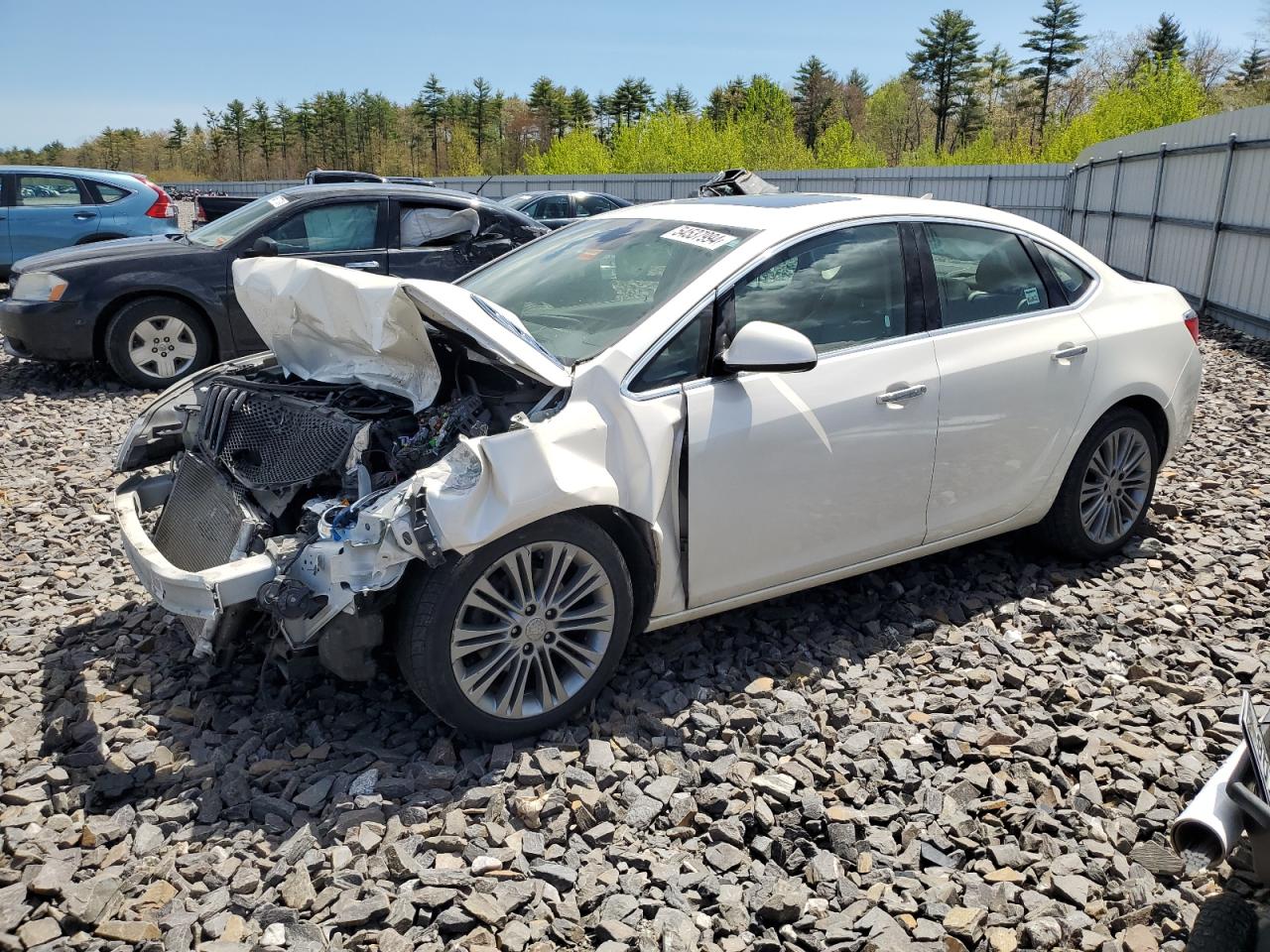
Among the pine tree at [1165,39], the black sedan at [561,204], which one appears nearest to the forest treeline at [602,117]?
the pine tree at [1165,39]

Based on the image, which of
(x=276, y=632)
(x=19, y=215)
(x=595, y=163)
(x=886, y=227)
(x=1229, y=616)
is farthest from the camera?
(x=595, y=163)

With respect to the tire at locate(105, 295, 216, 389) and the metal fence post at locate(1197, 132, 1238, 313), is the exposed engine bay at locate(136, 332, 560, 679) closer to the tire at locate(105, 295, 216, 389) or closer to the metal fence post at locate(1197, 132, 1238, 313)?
the tire at locate(105, 295, 216, 389)

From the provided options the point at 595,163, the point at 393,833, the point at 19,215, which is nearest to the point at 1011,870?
the point at 393,833

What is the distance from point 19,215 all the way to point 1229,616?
1330 centimetres

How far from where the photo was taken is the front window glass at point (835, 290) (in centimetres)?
374

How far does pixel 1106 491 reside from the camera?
4.80 m

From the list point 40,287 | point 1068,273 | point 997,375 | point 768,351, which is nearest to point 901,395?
point 997,375

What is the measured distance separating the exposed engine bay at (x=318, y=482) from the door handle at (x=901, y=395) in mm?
1279

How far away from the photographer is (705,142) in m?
43.7

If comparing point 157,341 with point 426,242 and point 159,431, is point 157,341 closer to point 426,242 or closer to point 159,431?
point 426,242

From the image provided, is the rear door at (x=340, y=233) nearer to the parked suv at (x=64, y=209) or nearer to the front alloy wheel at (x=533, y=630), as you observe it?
the parked suv at (x=64, y=209)

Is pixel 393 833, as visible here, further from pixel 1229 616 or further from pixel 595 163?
pixel 595 163

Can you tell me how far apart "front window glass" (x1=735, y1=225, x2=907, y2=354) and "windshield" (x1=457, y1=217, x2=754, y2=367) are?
20 centimetres

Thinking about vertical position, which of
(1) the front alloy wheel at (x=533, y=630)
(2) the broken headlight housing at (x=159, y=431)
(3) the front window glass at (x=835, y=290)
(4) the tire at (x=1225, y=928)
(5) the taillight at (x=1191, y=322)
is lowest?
(4) the tire at (x=1225, y=928)
